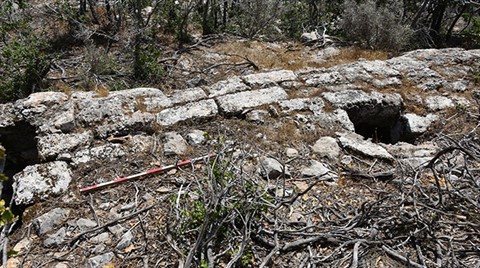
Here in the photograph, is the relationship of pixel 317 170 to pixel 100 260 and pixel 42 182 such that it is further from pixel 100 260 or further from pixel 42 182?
pixel 42 182

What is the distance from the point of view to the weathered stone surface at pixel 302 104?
370cm

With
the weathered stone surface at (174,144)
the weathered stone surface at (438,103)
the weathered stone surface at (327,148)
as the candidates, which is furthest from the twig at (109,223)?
the weathered stone surface at (438,103)

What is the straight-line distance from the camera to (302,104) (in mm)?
3758

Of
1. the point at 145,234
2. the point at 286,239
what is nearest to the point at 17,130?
the point at 145,234

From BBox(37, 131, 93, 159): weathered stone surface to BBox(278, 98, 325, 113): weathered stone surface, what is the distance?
1.79 meters

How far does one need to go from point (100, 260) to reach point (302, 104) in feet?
7.67

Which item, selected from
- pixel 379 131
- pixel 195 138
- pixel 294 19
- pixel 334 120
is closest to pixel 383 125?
pixel 379 131

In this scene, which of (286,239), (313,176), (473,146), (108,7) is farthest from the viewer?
(108,7)

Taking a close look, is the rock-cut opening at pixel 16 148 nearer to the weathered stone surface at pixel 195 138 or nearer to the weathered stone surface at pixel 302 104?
the weathered stone surface at pixel 195 138

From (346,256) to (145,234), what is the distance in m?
1.21

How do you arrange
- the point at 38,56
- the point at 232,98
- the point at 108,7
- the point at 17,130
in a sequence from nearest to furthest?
the point at 17,130, the point at 232,98, the point at 38,56, the point at 108,7

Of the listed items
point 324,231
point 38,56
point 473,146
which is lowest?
point 38,56

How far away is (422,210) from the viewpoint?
2344 mm

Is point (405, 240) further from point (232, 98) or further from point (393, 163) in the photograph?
point (232, 98)
